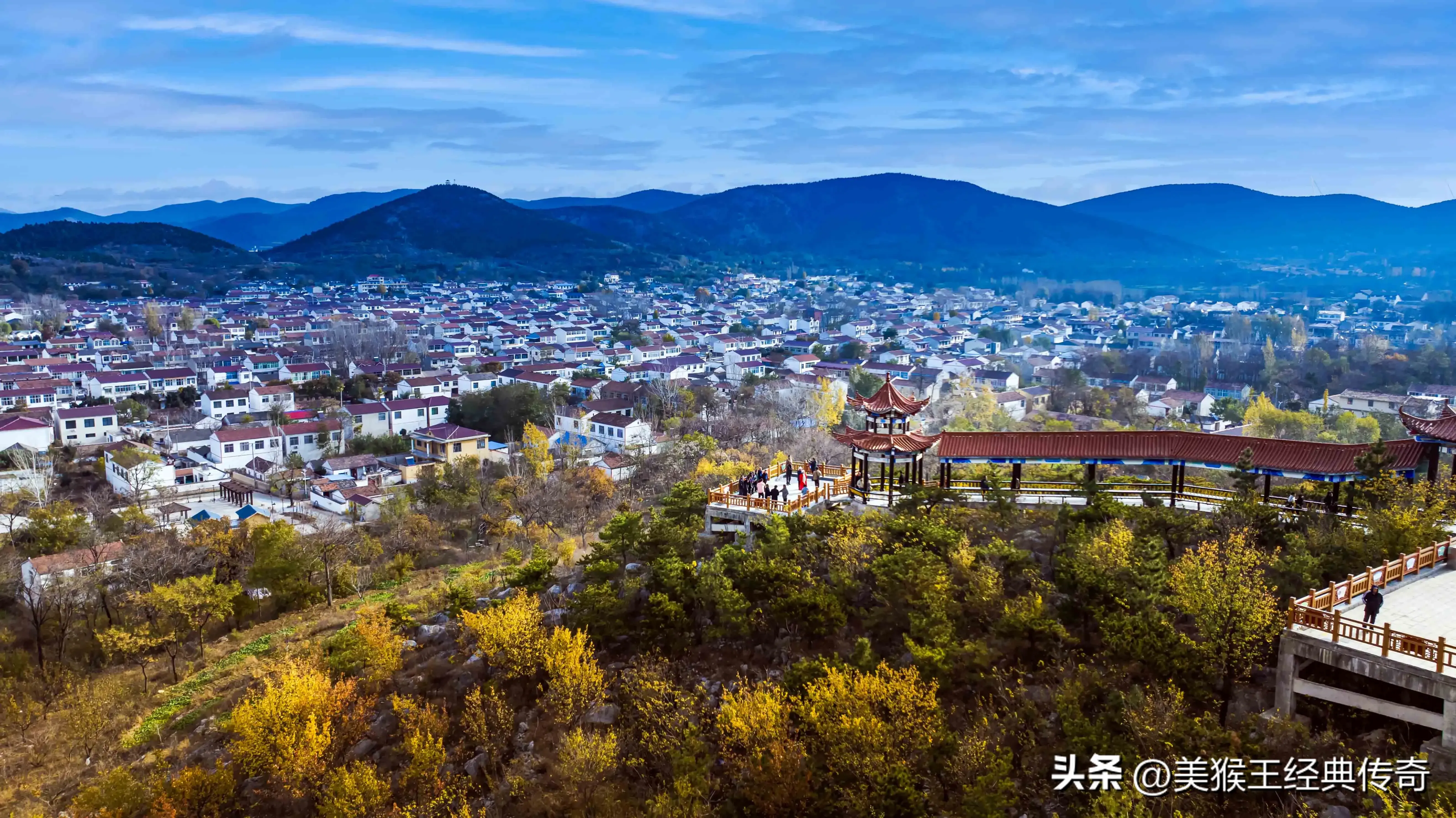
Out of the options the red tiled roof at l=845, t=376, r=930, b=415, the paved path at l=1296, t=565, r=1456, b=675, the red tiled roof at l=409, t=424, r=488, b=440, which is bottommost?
the red tiled roof at l=409, t=424, r=488, b=440

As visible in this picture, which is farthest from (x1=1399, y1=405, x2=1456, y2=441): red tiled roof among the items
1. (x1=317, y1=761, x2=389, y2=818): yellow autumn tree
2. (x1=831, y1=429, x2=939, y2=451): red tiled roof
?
(x1=317, y1=761, x2=389, y2=818): yellow autumn tree

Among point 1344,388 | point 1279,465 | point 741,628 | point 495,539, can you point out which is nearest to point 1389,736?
point 1279,465

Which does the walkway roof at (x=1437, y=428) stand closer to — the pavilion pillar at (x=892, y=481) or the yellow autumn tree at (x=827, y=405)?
the pavilion pillar at (x=892, y=481)

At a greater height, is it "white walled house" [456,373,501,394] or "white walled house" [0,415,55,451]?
"white walled house" [456,373,501,394]

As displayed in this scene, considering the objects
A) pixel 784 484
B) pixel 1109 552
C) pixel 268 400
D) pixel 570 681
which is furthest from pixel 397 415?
pixel 1109 552

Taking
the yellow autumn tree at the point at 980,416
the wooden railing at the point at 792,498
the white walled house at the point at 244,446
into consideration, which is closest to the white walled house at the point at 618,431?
the yellow autumn tree at the point at 980,416

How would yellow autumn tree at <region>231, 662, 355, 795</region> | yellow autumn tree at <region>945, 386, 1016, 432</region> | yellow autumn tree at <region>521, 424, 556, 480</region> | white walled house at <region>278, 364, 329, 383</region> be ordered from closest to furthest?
yellow autumn tree at <region>231, 662, 355, 795</region>
yellow autumn tree at <region>521, 424, 556, 480</region>
yellow autumn tree at <region>945, 386, 1016, 432</region>
white walled house at <region>278, 364, 329, 383</region>

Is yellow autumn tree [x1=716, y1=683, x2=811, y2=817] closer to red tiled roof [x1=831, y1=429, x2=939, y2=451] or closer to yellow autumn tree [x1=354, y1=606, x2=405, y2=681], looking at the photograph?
red tiled roof [x1=831, y1=429, x2=939, y2=451]
